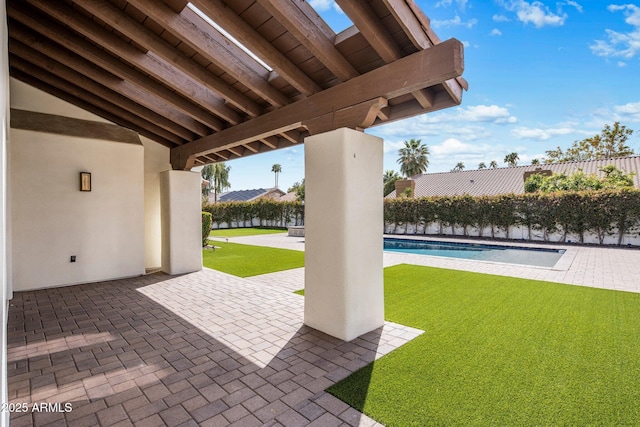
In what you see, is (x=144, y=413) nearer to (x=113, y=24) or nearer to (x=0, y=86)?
(x=0, y=86)

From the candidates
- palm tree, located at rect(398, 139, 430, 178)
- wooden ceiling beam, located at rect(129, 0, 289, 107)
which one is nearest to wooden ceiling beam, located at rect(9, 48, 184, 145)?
wooden ceiling beam, located at rect(129, 0, 289, 107)

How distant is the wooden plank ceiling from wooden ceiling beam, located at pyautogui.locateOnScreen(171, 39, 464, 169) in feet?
0.04

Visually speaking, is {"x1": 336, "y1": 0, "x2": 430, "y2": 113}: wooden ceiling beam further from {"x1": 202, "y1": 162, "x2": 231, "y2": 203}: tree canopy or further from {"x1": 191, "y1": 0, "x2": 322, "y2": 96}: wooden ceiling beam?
{"x1": 202, "y1": 162, "x2": 231, "y2": 203}: tree canopy

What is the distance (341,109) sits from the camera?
15.5ft

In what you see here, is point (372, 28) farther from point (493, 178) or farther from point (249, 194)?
point (249, 194)

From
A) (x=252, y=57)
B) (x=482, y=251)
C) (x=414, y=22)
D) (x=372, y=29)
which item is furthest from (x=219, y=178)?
(x=414, y=22)

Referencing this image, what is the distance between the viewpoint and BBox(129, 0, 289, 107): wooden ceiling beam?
418 centimetres

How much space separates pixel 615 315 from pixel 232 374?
6104mm

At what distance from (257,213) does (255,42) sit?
26039mm

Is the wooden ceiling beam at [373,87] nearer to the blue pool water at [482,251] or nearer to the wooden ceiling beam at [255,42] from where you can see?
the wooden ceiling beam at [255,42]

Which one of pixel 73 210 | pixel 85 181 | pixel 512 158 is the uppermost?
pixel 512 158

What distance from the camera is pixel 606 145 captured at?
3156 centimetres

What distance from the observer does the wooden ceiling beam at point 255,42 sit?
391cm

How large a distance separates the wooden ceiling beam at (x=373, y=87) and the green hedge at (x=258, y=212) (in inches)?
829
